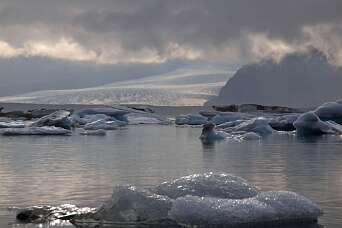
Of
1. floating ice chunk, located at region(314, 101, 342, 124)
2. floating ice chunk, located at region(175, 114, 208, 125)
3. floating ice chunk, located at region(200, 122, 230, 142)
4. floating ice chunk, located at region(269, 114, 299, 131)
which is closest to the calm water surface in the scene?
floating ice chunk, located at region(200, 122, 230, 142)

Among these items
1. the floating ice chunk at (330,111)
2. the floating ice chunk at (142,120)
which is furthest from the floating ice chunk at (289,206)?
the floating ice chunk at (142,120)

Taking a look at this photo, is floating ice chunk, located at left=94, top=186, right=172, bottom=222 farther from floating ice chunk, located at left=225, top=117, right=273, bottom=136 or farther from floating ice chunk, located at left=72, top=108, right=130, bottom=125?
floating ice chunk, located at left=72, top=108, right=130, bottom=125

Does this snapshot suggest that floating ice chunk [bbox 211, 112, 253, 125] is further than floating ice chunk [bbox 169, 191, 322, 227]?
Yes

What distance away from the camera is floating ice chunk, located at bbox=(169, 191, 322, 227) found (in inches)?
410

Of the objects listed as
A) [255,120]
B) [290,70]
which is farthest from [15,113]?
[290,70]

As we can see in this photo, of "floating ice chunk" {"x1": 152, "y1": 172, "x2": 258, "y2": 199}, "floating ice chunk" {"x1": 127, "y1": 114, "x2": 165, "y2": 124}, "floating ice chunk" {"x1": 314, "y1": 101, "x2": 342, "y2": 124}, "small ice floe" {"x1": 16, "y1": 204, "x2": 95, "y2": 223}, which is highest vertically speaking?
"floating ice chunk" {"x1": 314, "y1": 101, "x2": 342, "y2": 124}

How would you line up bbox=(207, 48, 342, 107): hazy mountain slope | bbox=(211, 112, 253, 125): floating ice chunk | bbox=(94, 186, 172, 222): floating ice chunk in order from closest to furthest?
bbox=(94, 186, 172, 222): floating ice chunk, bbox=(211, 112, 253, 125): floating ice chunk, bbox=(207, 48, 342, 107): hazy mountain slope

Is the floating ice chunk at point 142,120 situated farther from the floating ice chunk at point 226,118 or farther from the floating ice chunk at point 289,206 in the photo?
the floating ice chunk at point 289,206

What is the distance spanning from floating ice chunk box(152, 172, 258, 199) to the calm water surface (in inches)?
55.2

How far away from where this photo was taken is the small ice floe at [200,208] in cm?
1047

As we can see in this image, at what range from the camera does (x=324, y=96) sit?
153 meters

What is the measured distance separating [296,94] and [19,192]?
5841 inches

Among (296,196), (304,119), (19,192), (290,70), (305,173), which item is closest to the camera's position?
(296,196)

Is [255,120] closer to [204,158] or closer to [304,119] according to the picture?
[304,119]
